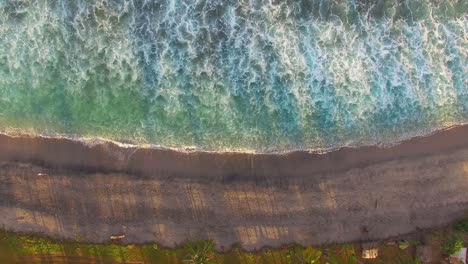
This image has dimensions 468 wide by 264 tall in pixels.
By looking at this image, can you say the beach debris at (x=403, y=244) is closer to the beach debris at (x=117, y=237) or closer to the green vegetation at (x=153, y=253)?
the green vegetation at (x=153, y=253)

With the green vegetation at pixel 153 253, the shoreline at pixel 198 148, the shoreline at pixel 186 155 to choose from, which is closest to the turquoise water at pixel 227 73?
the shoreline at pixel 198 148

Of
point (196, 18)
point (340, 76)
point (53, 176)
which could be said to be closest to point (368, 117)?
point (340, 76)

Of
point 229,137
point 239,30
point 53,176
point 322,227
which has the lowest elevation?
point 322,227

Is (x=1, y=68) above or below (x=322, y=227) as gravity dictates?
above

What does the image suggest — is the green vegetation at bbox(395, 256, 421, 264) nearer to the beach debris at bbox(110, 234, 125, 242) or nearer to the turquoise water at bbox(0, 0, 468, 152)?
the turquoise water at bbox(0, 0, 468, 152)

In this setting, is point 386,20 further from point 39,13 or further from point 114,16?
point 39,13

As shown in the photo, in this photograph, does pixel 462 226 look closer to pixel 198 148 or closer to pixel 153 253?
pixel 198 148
